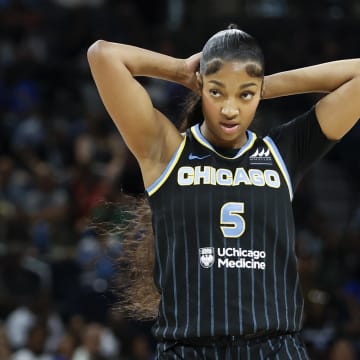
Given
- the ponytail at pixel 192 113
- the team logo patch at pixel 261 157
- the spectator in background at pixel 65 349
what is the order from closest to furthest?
the team logo patch at pixel 261 157 < the ponytail at pixel 192 113 < the spectator in background at pixel 65 349

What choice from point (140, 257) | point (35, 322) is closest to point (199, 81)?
point (140, 257)

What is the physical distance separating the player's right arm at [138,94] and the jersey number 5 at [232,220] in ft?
0.99

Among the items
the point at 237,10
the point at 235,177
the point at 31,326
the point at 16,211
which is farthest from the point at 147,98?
the point at 237,10

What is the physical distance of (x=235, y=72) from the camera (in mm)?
3344

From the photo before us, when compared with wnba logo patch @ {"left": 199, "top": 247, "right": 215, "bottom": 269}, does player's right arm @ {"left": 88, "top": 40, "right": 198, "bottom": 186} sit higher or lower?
higher

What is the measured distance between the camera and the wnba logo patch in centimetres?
333

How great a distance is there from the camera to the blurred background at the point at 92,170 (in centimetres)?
911

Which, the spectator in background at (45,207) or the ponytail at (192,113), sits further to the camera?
the spectator in background at (45,207)

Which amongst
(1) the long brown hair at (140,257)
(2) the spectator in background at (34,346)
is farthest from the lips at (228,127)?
(2) the spectator in background at (34,346)

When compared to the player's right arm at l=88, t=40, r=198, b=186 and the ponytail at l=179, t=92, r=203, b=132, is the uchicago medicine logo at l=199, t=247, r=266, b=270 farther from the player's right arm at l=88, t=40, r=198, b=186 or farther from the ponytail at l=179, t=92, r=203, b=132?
the ponytail at l=179, t=92, r=203, b=132

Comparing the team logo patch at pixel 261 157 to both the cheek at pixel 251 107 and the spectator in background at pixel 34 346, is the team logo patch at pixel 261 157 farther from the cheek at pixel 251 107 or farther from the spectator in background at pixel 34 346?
the spectator in background at pixel 34 346

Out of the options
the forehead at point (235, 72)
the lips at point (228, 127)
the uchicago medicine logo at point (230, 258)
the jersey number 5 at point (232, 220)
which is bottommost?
the uchicago medicine logo at point (230, 258)

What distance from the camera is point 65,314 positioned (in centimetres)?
936

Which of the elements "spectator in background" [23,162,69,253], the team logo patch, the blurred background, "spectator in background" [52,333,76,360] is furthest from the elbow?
"spectator in background" [23,162,69,253]
